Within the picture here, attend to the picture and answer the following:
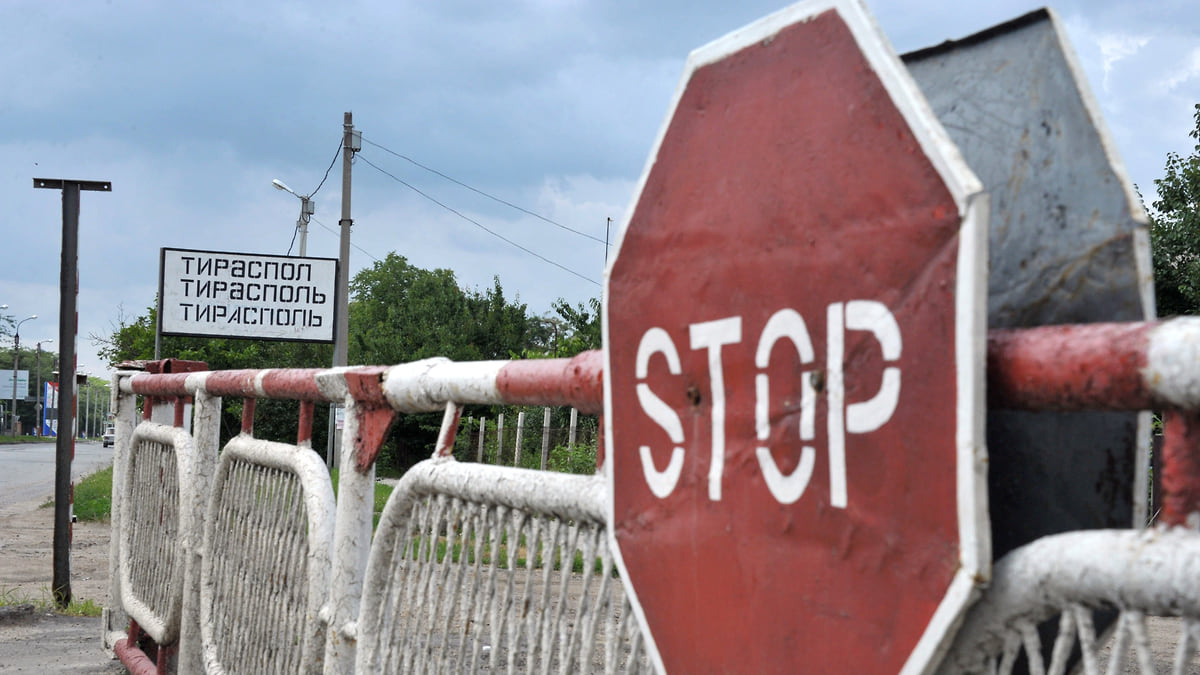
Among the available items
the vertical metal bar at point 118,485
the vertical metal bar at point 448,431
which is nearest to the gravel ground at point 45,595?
the vertical metal bar at point 118,485

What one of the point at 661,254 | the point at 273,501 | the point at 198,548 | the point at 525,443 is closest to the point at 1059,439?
the point at 661,254

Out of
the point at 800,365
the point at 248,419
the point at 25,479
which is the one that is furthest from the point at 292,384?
the point at 25,479

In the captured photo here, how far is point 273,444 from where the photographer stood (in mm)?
2773

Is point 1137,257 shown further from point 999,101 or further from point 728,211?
point 728,211

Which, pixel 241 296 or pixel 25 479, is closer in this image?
pixel 241 296

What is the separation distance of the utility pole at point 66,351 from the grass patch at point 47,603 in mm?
98

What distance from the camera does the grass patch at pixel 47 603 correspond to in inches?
262

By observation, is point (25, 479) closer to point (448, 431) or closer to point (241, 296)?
point (241, 296)

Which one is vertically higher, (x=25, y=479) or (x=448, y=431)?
(x=448, y=431)

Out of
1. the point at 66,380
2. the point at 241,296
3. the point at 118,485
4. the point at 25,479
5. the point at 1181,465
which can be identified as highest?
the point at 241,296

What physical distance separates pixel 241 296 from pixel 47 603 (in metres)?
9.33

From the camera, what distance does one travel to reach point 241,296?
52.4ft

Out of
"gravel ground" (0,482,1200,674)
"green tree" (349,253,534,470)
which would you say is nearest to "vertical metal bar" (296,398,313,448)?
"gravel ground" (0,482,1200,674)

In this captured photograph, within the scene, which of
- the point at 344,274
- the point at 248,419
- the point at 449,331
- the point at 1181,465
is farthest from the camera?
the point at 449,331
